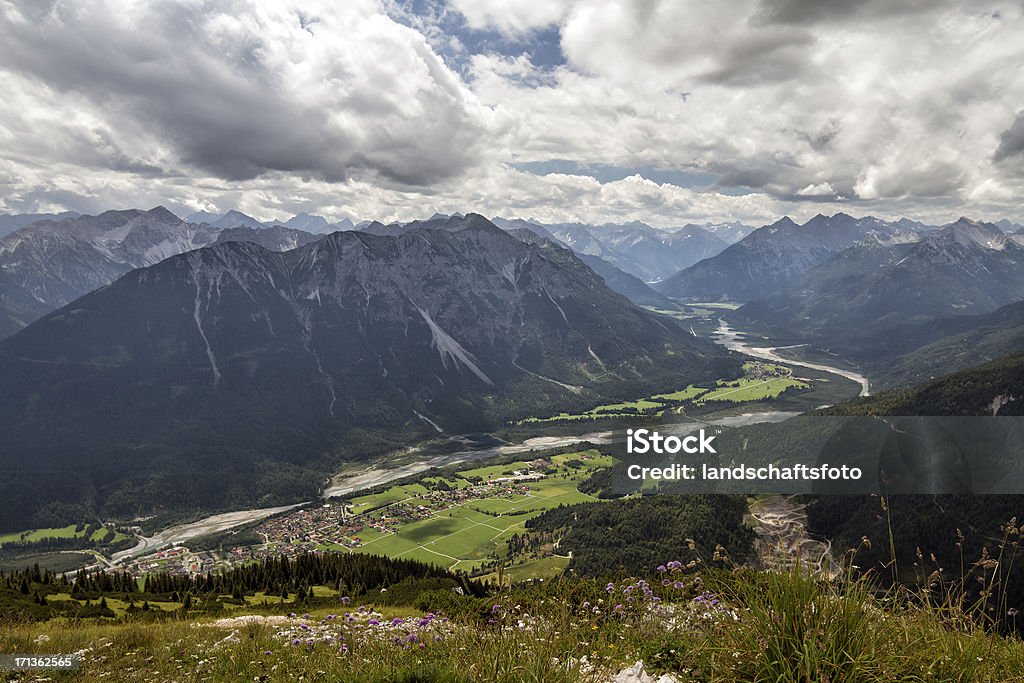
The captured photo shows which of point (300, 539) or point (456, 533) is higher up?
point (456, 533)

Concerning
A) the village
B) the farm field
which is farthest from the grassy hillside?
the village

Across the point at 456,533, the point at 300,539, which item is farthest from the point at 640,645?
the point at 300,539

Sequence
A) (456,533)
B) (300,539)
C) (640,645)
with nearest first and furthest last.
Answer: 1. (640,645)
2. (456,533)
3. (300,539)

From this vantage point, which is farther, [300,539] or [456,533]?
[300,539]

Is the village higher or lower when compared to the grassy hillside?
lower

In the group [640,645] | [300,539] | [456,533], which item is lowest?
[300,539]

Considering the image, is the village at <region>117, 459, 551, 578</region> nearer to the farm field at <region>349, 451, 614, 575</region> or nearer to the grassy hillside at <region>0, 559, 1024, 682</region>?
the farm field at <region>349, 451, 614, 575</region>

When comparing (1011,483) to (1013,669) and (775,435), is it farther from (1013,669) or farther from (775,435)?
(1013,669)

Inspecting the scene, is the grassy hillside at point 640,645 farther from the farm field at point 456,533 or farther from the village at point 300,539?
the village at point 300,539

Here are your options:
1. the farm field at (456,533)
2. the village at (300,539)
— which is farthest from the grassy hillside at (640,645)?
the village at (300,539)

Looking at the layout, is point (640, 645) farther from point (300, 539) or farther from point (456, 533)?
point (300, 539)

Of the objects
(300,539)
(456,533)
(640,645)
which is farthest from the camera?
(300,539)
